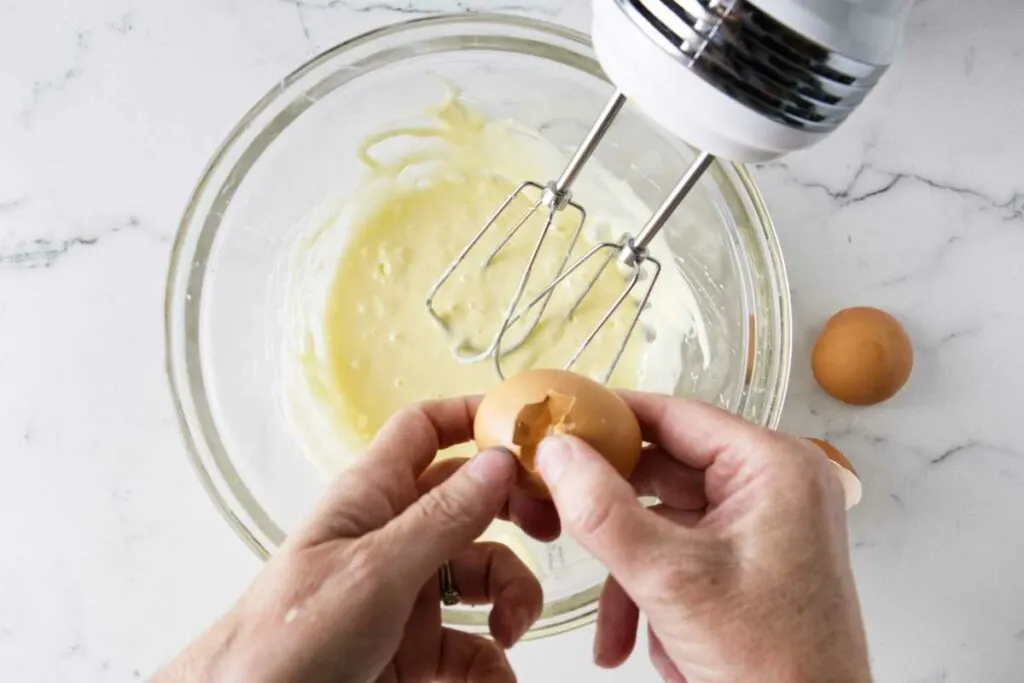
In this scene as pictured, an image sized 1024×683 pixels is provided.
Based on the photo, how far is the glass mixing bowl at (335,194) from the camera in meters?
1.04

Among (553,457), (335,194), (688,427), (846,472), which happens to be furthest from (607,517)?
(335,194)

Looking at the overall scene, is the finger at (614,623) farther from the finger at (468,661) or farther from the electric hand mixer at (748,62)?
the electric hand mixer at (748,62)

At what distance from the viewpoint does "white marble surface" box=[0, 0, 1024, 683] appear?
3.75ft

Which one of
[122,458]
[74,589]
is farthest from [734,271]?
[74,589]

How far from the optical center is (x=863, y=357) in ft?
3.51

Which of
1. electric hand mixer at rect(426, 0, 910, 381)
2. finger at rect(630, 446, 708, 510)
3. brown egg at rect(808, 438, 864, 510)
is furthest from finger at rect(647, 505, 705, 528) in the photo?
electric hand mixer at rect(426, 0, 910, 381)

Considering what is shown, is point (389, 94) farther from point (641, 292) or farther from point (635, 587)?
point (635, 587)

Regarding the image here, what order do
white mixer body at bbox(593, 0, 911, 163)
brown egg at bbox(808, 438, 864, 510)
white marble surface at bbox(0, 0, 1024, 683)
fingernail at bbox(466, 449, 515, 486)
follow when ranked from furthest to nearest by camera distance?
white marble surface at bbox(0, 0, 1024, 683) < brown egg at bbox(808, 438, 864, 510) < fingernail at bbox(466, 449, 515, 486) < white mixer body at bbox(593, 0, 911, 163)

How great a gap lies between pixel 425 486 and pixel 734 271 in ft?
1.52

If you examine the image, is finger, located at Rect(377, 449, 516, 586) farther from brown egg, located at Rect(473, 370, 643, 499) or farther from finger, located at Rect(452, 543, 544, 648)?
finger, located at Rect(452, 543, 544, 648)

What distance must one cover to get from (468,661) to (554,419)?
34 centimetres

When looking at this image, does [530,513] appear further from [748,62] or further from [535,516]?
[748,62]

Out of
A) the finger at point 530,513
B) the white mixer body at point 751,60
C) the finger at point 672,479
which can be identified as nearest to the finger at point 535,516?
the finger at point 530,513

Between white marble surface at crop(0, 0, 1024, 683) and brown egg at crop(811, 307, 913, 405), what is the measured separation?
4 centimetres
